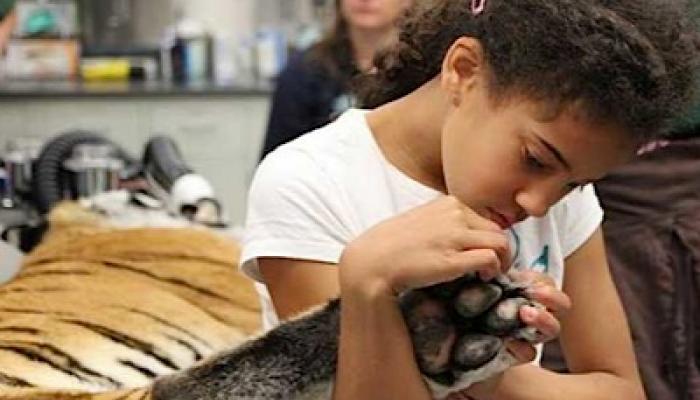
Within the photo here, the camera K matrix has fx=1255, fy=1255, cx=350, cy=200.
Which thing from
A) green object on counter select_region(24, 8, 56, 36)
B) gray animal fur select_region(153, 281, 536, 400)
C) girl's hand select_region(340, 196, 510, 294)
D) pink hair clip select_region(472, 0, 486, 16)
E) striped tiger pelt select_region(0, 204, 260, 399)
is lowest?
green object on counter select_region(24, 8, 56, 36)

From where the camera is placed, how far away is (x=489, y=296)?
0.80 meters

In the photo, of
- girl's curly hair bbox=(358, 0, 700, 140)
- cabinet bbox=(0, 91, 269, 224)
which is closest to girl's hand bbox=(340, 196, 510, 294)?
girl's curly hair bbox=(358, 0, 700, 140)

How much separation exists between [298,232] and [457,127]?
15 cm

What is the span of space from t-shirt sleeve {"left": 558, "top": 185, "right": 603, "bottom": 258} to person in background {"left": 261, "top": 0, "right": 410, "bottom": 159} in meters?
1.02

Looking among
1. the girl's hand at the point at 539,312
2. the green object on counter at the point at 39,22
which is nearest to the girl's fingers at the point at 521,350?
the girl's hand at the point at 539,312

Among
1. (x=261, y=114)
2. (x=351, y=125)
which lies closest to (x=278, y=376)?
(x=351, y=125)

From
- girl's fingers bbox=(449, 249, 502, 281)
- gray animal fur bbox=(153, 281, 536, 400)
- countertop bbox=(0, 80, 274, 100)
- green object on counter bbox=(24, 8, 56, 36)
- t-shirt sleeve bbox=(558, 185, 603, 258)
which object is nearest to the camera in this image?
girl's fingers bbox=(449, 249, 502, 281)

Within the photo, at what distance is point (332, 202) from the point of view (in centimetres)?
99

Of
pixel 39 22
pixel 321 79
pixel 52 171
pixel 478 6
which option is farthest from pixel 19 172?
pixel 39 22

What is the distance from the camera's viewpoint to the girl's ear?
0.90 meters

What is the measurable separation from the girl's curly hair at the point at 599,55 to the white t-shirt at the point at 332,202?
0.16 metres

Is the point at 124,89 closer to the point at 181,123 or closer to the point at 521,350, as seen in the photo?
the point at 181,123

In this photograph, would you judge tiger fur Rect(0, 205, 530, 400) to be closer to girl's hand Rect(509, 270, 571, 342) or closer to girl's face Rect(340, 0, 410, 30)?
girl's hand Rect(509, 270, 571, 342)

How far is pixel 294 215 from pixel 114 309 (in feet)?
1.34
